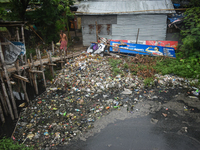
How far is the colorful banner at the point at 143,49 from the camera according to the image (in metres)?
9.89

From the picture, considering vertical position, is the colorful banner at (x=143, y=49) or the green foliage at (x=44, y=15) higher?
the green foliage at (x=44, y=15)

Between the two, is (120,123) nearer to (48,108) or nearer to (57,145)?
(57,145)

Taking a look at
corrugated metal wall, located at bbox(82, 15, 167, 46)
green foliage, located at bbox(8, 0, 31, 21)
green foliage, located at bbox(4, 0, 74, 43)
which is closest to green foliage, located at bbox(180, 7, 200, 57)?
corrugated metal wall, located at bbox(82, 15, 167, 46)

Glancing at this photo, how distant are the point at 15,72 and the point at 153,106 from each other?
6537 mm

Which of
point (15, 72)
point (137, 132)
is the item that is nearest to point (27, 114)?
point (15, 72)

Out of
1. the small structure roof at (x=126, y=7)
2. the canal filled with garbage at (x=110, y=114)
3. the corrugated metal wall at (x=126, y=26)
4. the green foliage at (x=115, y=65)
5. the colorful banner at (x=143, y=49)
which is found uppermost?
the small structure roof at (x=126, y=7)

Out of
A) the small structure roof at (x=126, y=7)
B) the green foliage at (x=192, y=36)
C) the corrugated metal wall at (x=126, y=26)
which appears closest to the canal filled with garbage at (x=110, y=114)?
the green foliage at (x=192, y=36)

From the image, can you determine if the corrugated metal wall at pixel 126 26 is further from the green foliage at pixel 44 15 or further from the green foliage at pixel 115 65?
the green foliage at pixel 115 65

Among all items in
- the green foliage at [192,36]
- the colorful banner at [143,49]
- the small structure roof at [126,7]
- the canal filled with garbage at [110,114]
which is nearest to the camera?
the canal filled with garbage at [110,114]

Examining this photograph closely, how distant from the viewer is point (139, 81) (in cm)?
809

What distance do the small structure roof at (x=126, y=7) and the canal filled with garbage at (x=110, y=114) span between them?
5238 mm

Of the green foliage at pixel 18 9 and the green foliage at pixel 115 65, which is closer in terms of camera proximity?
the green foliage at pixel 115 65

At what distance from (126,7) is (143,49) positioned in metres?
3.78

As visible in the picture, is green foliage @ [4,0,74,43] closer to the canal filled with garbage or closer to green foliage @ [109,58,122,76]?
the canal filled with garbage
